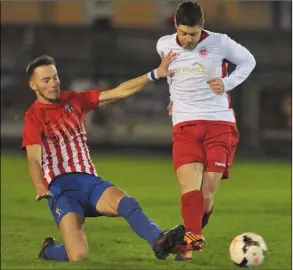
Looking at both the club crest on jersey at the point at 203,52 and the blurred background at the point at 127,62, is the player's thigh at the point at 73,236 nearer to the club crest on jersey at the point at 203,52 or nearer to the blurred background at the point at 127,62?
the club crest on jersey at the point at 203,52

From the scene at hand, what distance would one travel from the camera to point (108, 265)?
5816 mm

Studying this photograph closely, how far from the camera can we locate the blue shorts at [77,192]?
5258 mm

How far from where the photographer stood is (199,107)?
16.6ft

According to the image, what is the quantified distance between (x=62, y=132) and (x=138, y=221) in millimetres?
688

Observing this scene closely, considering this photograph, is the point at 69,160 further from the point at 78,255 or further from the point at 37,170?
the point at 78,255

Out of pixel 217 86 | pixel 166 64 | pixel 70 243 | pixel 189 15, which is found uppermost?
pixel 189 15

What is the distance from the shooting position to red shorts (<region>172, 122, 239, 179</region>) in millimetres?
5145

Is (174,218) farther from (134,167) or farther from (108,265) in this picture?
(134,167)

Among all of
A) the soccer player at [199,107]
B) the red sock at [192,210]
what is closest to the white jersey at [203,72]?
the soccer player at [199,107]

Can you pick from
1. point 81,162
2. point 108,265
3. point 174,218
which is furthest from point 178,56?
point 174,218

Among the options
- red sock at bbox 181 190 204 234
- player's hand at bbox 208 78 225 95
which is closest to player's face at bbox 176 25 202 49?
player's hand at bbox 208 78 225 95

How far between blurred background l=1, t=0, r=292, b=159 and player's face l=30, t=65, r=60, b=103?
37.8 feet

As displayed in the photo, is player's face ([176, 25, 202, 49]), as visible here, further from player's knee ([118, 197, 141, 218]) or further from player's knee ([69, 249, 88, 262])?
player's knee ([69, 249, 88, 262])

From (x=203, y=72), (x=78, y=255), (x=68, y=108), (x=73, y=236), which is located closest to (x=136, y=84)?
(x=203, y=72)
